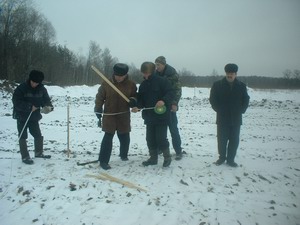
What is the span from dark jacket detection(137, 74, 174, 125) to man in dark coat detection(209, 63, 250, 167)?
117 centimetres

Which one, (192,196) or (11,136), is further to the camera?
(11,136)

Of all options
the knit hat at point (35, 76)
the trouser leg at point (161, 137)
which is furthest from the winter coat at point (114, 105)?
the knit hat at point (35, 76)

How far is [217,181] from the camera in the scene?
5949 mm

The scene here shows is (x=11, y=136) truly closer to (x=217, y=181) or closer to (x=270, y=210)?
(x=217, y=181)

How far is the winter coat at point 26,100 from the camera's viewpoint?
6766 millimetres

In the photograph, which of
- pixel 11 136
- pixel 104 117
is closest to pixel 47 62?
pixel 11 136

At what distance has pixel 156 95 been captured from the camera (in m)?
6.61

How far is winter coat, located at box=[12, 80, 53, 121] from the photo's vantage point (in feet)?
22.2

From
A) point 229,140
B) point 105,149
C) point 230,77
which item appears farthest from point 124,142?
point 230,77

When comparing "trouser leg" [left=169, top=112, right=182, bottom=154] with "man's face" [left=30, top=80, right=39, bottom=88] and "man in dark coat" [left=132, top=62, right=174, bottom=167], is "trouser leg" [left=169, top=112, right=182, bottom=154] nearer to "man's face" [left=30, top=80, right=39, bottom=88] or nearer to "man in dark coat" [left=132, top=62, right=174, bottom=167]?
"man in dark coat" [left=132, top=62, right=174, bottom=167]

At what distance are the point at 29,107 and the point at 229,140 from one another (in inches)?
178

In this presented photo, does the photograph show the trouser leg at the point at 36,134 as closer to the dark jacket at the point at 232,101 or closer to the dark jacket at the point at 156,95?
the dark jacket at the point at 156,95

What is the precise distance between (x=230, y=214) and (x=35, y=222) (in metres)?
2.88

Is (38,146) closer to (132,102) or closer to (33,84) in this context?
(33,84)
